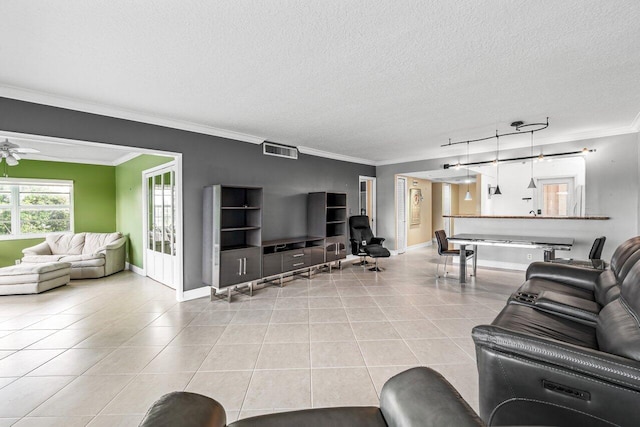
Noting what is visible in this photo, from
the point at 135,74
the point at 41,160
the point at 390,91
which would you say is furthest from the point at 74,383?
the point at 41,160

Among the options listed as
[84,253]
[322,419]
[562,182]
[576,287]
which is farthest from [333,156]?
[562,182]

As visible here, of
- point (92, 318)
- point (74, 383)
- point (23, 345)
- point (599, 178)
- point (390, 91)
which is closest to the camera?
point (74, 383)

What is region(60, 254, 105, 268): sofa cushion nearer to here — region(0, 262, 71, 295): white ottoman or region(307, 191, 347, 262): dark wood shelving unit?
region(0, 262, 71, 295): white ottoman

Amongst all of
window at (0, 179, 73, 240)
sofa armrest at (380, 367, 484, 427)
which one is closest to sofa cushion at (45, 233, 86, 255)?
window at (0, 179, 73, 240)

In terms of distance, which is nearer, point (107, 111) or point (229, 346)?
point (229, 346)

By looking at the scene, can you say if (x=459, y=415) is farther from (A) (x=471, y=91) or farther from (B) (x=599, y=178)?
(B) (x=599, y=178)

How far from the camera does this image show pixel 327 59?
95.4 inches

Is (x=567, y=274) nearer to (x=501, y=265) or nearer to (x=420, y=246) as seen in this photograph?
(x=501, y=265)

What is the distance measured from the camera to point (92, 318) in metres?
3.51

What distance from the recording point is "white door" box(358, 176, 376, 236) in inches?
306

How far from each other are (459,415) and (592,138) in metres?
6.29

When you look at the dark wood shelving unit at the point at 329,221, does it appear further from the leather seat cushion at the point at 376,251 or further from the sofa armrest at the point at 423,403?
the sofa armrest at the point at 423,403

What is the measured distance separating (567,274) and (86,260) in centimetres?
741

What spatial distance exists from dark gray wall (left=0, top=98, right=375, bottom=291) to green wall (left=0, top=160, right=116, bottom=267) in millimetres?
4044
